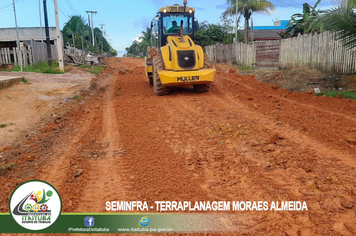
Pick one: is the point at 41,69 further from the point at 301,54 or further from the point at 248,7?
the point at 248,7

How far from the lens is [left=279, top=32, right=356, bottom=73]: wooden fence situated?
12.1m

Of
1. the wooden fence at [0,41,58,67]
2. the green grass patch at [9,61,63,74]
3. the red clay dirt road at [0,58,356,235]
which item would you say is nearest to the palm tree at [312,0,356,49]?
the red clay dirt road at [0,58,356,235]

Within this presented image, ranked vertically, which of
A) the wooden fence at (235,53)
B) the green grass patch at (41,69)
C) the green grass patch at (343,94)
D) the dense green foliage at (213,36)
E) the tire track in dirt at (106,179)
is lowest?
the tire track in dirt at (106,179)

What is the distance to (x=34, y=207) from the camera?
3.00m

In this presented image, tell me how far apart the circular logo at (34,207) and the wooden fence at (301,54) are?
10963mm

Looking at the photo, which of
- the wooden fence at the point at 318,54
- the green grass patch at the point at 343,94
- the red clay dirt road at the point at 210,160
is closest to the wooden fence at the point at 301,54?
the wooden fence at the point at 318,54

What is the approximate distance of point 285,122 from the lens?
21.4 ft

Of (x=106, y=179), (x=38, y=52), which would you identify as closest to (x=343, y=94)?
(x=106, y=179)

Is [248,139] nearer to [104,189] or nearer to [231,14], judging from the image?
[104,189]

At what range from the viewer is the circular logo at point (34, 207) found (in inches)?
118

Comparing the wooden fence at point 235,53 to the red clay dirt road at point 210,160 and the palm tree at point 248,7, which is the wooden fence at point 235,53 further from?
the red clay dirt road at point 210,160

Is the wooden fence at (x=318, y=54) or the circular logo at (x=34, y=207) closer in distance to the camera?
the circular logo at (x=34, y=207)

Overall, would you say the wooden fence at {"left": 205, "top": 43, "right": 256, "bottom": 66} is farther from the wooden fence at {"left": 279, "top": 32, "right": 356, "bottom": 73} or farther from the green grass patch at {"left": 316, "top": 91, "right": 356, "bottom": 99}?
the green grass patch at {"left": 316, "top": 91, "right": 356, "bottom": 99}

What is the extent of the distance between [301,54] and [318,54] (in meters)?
1.30
